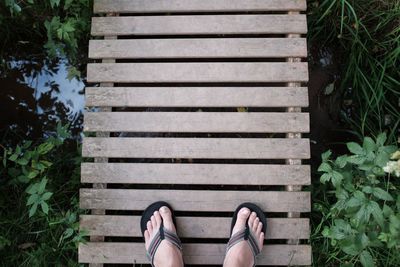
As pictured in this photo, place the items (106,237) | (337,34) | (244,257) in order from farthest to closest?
1. (337,34)
2. (106,237)
3. (244,257)

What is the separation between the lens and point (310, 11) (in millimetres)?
2803

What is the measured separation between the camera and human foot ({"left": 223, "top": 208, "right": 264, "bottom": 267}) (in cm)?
230

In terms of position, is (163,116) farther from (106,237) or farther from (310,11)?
(310,11)

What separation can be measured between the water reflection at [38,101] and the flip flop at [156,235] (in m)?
1.12

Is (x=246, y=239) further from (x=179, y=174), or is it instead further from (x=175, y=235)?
(x=179, y=174)

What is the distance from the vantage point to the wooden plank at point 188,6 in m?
2.45

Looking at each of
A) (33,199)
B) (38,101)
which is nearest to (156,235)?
(33,199)

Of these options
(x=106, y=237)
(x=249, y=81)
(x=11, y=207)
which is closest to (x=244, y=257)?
(x=106, y=237)

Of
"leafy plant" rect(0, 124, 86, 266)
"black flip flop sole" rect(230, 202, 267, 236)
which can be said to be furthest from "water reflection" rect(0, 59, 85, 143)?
"black flip flop sole" rect(230, 202, 267, 236)

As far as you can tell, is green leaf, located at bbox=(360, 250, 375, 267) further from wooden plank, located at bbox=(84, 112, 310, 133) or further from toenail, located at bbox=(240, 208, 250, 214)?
wooden plank, located at bbox=(84, 112, 310, 133)

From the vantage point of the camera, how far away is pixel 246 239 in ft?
7.58

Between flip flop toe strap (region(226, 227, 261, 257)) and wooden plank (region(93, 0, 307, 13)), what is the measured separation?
140 cm

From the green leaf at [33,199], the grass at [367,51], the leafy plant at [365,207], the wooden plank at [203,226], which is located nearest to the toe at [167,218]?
the wooden plank at [203,226]

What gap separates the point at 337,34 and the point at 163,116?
59.7 inches
